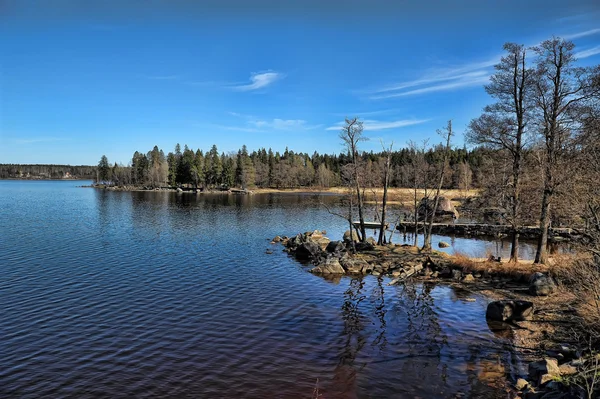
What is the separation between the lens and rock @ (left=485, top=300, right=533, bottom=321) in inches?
771

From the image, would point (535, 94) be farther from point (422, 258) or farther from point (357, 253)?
point (357, 253)

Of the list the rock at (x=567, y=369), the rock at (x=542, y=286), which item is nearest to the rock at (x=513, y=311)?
the rock at (x=542, y=286)

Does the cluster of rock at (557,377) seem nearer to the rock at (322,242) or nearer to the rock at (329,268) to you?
the rock at (329,268)

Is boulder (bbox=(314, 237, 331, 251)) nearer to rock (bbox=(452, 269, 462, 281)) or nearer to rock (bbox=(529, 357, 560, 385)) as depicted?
rock (bbox=(452, 269, 462, 281))

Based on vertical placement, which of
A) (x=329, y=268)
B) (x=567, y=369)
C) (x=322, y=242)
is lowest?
(x=329, y=268)

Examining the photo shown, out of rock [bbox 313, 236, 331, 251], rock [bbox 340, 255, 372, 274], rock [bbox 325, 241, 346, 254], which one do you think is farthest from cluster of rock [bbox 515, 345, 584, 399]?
rock [bbox 313, 236, 331, 251]

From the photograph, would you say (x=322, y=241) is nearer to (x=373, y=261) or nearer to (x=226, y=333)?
(x=373, y=261)

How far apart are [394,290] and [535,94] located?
53.7 feet

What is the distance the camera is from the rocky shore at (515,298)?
12289mm

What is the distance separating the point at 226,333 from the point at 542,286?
759 inches

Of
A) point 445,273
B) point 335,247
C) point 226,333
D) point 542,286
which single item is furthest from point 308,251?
point 542,286

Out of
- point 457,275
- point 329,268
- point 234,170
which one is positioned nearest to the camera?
point 457,275

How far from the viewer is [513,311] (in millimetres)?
19672

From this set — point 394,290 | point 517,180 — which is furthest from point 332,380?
point 517,180
